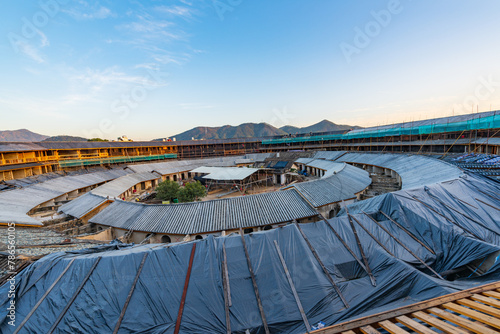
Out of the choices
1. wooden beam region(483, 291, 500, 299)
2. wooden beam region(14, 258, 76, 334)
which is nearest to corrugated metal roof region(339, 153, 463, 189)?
wooden beam region(483, 291, 500, 299)

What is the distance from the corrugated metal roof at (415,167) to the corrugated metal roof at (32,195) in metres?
35.8

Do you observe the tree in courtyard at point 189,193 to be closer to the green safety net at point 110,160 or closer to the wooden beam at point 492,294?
the wooden beam at point 492,294

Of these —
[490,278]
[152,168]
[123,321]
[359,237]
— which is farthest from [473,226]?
[152,168]

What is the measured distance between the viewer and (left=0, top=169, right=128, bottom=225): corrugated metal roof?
725 inches

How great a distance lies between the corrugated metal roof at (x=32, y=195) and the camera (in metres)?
18.4

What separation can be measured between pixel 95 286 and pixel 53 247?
688cm

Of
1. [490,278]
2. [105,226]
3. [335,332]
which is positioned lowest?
[105,226]

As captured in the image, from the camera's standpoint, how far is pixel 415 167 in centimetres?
2706

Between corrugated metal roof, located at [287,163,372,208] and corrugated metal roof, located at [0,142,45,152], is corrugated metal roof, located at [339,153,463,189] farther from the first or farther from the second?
corrugated metal roof, located at [0,142,45,152]

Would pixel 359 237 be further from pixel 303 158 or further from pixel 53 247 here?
pixel 303 158

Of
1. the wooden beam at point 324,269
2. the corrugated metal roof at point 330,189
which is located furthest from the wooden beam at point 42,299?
the corrugated metal roof at point 330,189

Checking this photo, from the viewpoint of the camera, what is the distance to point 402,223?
11.6 metres

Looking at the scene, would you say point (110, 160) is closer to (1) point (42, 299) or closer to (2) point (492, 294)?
(1) point (42, 299)

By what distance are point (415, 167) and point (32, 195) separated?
48.8 metres
